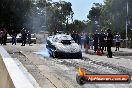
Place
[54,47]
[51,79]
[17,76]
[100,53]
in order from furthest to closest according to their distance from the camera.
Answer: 1. [100,53]
2. [54,47]
3. [51,79]
4. [17,76]

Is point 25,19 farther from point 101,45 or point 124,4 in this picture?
point 101,45

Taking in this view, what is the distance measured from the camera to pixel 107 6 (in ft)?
251

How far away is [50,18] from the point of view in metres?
115

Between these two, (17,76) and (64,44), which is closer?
Result: (17,76)

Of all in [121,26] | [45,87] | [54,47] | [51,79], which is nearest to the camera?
[45,87]

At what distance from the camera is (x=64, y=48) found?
26750 millimetres

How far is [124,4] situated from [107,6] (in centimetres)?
568

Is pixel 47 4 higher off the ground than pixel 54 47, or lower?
higher

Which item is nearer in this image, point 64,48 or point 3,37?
point 64,48

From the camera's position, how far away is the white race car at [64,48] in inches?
1036

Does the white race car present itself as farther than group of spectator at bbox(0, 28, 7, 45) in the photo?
No

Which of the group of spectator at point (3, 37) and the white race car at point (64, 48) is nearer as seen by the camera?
the white race car at point (64, 48)

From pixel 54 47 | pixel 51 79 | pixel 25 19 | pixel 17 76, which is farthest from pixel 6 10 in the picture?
pixel 17 76

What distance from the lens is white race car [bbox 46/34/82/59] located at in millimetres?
26312
